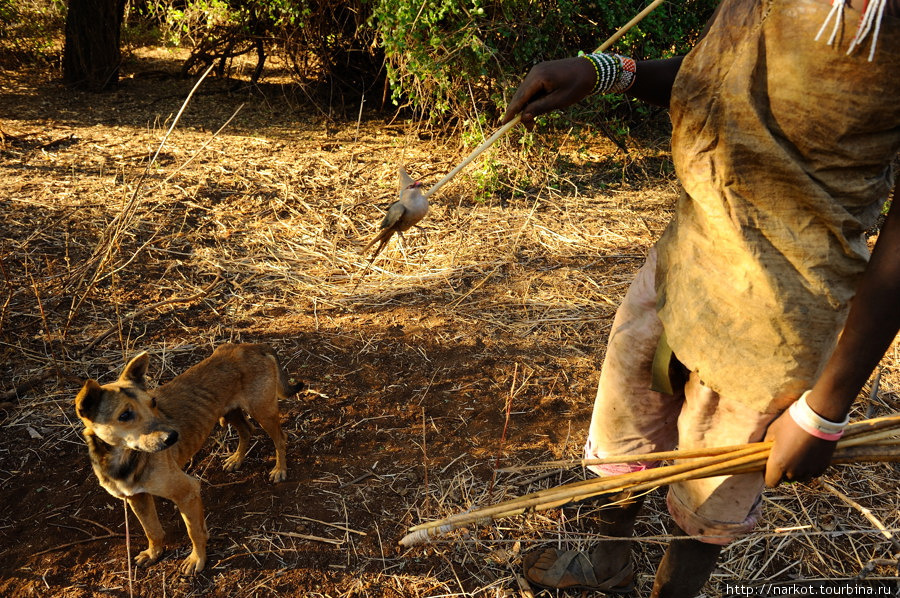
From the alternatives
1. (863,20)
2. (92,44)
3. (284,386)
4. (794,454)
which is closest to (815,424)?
(794,454)

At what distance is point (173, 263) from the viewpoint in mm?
5312

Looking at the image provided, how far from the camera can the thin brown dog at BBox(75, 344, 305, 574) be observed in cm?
279

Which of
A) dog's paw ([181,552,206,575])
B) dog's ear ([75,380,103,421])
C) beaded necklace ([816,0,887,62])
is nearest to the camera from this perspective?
beaded necklace ([816,0,887,62])

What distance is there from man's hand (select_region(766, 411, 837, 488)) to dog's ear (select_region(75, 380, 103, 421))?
260 cm

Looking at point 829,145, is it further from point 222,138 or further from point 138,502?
point 222,138

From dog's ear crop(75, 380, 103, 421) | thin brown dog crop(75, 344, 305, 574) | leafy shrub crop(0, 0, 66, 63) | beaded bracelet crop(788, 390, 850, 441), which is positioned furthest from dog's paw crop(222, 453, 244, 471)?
leafy shrub crop(0, 0, 66, 63)

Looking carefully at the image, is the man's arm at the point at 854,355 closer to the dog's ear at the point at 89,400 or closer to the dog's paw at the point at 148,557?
the dog's ear at the point at 89,400

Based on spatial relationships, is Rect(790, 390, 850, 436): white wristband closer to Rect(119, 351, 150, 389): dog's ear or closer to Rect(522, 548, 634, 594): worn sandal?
Rect(522, 548, 634, 594): worn sandal

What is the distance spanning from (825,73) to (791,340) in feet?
2.36

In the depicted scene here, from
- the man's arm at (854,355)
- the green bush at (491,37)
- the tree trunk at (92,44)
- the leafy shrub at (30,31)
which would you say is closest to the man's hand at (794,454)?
the man's arm at (854,355)

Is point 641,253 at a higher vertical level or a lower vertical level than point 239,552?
higher

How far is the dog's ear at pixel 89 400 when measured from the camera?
2.66m

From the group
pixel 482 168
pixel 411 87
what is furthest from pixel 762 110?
pixel 411 87

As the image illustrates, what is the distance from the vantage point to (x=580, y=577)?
282 centimetres
